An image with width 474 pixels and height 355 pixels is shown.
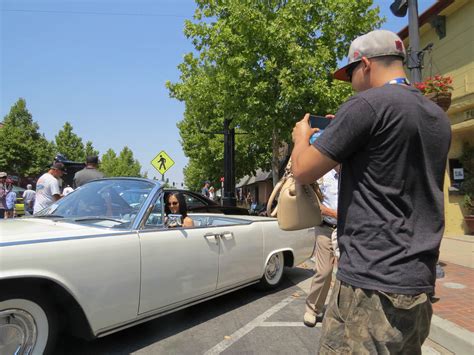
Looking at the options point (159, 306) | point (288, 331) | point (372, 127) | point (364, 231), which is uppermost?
point (372, 127)

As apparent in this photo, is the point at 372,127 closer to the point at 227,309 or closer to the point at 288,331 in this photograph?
the point at 288,331

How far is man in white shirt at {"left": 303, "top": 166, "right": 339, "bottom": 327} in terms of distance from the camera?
13.5 ft

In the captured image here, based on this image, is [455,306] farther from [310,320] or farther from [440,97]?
[440,97]

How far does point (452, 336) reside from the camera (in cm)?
362

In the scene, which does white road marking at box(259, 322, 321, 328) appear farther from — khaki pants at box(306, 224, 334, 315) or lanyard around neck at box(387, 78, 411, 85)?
lanyard around neck at box(387, 78, 411, 85)

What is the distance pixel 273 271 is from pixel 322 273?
1482 millimetres

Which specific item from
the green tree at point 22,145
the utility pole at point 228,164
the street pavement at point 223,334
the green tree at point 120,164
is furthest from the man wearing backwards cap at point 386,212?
the green tree at point 120,164

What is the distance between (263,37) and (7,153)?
1243 inches

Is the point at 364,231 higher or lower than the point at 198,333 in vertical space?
higher

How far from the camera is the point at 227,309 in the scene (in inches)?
186

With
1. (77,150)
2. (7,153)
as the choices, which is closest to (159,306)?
(7,153)

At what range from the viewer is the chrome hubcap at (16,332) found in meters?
2.67

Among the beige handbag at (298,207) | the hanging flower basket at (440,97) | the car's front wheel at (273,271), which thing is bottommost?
the car's front wheel at (273,271)

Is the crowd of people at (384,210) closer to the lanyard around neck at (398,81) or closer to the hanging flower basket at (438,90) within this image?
the lanyard around neck at (398,81)
